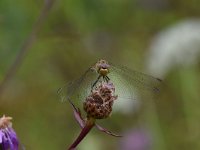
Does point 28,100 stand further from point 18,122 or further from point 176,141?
point 176,141

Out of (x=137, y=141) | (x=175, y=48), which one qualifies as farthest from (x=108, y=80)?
(x=137, y=141)

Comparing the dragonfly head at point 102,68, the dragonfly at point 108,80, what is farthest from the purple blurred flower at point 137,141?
the dragonfly head at point 102,68

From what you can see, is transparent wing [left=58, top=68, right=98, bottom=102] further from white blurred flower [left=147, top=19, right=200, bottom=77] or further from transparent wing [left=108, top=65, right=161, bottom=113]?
white blurred flower [left=147, top=19, right=200, bottom=77]

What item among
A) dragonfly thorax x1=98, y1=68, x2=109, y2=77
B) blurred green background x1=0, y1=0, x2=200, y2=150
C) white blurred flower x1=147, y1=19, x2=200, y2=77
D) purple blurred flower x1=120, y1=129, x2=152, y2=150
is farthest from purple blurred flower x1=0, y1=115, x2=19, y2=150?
purple blurred flower x1=120, y1=129, x2=152, y2=150

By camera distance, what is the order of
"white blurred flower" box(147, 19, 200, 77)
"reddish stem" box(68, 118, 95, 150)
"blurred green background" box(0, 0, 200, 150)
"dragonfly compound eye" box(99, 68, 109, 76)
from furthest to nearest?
1. "blurred green background" box(0, 0, 200, 150)
2. "white blurred flower" box(147, 19, 200, 77)
3. "dragonfly compound eye" box(99, 68, 109, 76)
4. "reddish stem" box(68, 118, 95, 150)

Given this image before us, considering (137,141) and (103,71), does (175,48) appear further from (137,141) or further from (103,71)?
(103,71)

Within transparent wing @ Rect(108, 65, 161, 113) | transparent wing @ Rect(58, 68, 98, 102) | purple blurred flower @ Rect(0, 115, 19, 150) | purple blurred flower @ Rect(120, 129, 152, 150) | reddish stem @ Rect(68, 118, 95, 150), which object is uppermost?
transparent wing @ Rect(108, 65, 161, 113)
